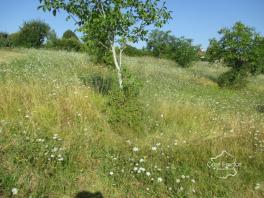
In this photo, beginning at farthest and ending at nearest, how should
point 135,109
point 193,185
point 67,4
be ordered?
point 67,4 < point 135,109 < point 193,185

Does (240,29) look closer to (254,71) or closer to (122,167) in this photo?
(254,71)

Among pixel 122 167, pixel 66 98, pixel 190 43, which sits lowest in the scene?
pixel 122 167

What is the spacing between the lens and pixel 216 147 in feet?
17.0

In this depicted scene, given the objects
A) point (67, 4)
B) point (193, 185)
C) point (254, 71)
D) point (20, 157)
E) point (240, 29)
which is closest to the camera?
point (193, 185)

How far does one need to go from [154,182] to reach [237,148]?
6.26 ft

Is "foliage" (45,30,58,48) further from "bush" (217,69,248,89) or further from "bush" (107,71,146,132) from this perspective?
"bush" (107,71,146,132)

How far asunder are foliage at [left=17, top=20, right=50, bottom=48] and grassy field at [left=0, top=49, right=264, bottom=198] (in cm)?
2703

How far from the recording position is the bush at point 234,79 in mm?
17469

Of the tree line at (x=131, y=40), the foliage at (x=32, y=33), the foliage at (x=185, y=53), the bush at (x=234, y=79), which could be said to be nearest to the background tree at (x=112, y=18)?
the tree line at (x=131, y=40)

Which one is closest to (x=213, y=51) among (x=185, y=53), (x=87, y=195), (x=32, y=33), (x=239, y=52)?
(x=239, y=52)

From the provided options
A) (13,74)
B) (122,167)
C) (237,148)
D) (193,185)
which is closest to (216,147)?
(237,148)
